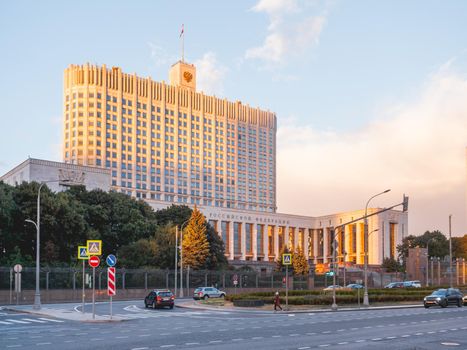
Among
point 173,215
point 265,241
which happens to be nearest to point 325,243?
point 265,241

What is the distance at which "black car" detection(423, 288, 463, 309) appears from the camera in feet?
162

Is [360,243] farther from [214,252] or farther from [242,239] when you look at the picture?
[214,252]

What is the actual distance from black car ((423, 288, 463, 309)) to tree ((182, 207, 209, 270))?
1873 inches

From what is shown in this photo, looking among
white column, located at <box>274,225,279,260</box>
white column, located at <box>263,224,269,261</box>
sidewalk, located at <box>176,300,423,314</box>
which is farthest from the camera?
white column, located at <box>274,225,279,260</box>

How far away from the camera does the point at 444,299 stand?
49562 millimetres

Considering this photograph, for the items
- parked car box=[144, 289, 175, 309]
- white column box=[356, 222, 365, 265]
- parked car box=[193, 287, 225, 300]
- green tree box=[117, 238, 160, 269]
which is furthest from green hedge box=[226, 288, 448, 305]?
white column box=[356, 222, 365, 265]

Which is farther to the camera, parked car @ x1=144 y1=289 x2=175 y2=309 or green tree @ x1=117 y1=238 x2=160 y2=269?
green tree @ x1=117 y1=238 x2=160 y2=269

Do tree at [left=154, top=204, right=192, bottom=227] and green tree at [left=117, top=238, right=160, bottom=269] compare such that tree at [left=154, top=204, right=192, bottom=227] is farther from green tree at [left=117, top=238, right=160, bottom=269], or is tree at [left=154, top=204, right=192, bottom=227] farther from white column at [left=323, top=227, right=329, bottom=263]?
white column at [left=323, top=227, right=329, bottom=263]

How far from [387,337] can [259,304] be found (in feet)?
80.3

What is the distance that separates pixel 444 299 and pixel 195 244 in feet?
163

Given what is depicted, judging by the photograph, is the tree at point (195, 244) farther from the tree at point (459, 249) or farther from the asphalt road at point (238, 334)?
the tree at point (459, 249)

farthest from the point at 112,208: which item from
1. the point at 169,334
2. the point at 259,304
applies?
the point at 169,334

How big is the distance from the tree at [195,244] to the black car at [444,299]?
47566 millimetres

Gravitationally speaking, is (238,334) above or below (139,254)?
below
